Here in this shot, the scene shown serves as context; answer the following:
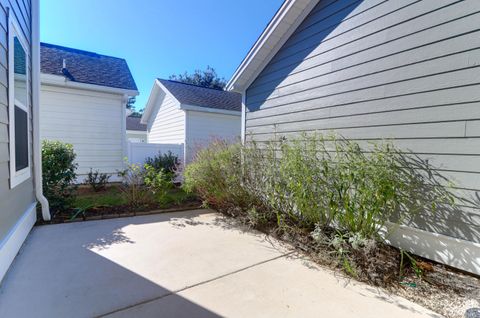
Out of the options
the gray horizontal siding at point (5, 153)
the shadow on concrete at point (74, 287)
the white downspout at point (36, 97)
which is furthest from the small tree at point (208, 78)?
the shadow on concrete at point (74, 287)

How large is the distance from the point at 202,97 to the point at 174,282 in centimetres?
908

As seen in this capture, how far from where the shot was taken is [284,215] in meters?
4.16

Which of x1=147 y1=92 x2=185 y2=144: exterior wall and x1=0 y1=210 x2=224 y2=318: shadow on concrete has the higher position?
x1=147 y1=92 x2=185 y2=144: exterior wall

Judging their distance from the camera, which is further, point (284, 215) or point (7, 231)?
point (284, 215)

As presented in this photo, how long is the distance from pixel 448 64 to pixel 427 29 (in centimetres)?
57

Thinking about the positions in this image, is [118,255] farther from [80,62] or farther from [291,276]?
[80,62]

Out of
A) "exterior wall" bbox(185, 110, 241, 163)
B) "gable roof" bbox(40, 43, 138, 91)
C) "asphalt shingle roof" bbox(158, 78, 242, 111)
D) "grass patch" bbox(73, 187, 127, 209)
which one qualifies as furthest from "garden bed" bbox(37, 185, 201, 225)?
"asphalt shingle roof" bbox(158, 78, 242, 111)

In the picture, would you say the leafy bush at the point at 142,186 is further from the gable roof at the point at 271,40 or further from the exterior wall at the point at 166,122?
the exterior wall at the point at 166,122

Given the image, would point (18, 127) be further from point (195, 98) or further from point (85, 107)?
point (195, 98)

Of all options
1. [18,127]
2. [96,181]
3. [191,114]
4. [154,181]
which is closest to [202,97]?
[191,114]

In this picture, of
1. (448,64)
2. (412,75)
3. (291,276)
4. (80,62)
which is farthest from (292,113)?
(80,62)

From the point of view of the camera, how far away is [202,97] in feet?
34.6

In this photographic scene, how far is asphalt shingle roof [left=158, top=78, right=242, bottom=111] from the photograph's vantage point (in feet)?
31.8

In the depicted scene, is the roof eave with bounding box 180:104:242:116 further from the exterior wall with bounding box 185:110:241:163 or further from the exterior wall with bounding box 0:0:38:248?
the exterior wall with bounding box 0:0:38:248
